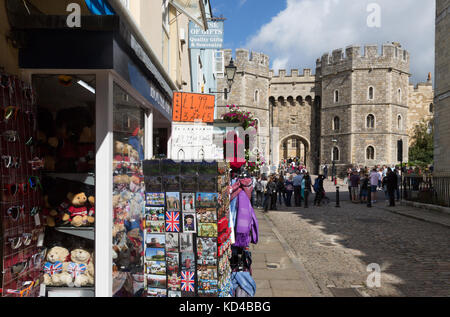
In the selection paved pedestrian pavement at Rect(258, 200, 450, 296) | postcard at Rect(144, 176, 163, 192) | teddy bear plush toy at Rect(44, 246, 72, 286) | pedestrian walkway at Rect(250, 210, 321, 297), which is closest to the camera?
teddy bear plush toy at Rect(44, 246, 72, 286)

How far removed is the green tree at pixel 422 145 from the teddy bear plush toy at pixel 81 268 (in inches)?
1709

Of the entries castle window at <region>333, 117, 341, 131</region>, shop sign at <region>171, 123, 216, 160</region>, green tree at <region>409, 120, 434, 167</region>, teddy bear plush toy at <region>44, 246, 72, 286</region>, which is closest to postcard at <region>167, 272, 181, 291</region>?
teddy bear plush toy at <region>44, 246, 72, 286</region>

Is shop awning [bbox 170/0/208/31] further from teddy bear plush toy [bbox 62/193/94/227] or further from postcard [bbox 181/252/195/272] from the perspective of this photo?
postcard [bbox 181/252/195/272]

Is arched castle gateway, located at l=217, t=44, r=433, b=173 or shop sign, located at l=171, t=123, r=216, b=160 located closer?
shop sign, located at l=171, t=123, r=216, b=160

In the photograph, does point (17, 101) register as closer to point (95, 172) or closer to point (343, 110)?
point (95, 172)

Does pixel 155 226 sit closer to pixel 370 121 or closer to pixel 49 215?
pixel 49 215

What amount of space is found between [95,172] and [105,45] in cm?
111

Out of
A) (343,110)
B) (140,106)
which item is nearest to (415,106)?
(343,110)

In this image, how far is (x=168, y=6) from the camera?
8.31 metres

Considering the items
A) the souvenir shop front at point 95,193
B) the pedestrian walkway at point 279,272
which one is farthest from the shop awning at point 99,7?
the pedestrian walkway at point 279,272

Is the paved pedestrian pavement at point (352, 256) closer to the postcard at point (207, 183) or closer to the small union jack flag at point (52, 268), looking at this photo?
the postcard at point (207, 183)

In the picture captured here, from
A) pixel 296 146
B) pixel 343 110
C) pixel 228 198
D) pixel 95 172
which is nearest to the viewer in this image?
pixel 95 172

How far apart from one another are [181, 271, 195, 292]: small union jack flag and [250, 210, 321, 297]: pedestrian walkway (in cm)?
150

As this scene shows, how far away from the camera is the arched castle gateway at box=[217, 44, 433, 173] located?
3831cm
